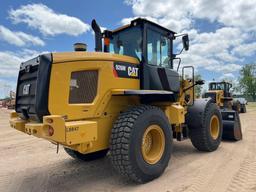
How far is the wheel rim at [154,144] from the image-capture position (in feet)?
15.7

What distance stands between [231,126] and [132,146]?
16.3 ft

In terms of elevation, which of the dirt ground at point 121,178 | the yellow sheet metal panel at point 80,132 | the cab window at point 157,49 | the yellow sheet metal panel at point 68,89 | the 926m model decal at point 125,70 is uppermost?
the cab window at point 157,49

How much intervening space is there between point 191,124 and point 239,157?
130cm

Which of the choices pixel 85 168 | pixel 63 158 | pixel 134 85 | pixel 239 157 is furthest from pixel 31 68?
pixel 239 157

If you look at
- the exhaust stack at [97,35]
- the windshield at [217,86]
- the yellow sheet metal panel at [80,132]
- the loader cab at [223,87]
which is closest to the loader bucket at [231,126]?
the exhaust stack at [97,35]

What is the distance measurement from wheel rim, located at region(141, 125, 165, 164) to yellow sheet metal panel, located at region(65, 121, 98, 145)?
1.13m

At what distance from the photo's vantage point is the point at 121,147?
418cm

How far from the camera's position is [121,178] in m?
4.82

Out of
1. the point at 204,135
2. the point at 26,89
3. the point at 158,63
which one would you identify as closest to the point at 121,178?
the point at 26,89

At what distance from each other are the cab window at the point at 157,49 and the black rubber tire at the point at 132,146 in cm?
144

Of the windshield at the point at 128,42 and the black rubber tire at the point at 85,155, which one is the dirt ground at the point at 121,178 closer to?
the black rubber tire at the point at 85,155

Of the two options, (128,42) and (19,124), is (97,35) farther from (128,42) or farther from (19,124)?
(19,124)

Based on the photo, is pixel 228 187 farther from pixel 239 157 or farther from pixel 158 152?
pixel 239 157

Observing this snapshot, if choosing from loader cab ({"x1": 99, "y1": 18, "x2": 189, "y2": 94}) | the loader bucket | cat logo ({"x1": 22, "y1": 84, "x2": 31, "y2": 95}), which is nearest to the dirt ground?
the loader bucket
